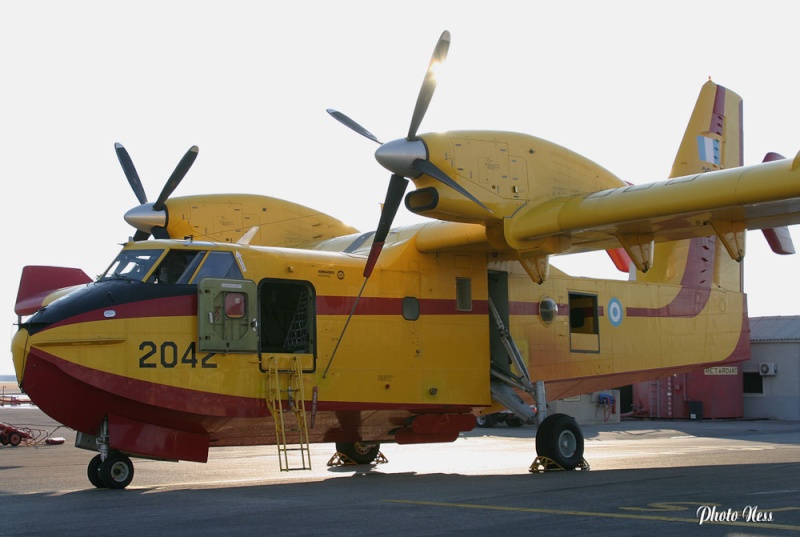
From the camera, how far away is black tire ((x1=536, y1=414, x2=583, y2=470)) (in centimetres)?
1616

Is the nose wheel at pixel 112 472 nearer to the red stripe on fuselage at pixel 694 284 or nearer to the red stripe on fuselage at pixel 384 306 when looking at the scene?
the red stripe on fuselage at pixel 384 306

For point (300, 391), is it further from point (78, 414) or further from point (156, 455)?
point (78, 414)

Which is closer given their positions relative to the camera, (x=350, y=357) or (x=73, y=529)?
(x=73, y=529)

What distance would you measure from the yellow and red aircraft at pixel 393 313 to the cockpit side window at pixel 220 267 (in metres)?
0.03

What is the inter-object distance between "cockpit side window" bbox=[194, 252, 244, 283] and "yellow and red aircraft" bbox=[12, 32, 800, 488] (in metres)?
0.03

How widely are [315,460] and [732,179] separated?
1115cm

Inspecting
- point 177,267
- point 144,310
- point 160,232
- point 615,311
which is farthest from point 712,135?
point 144,310

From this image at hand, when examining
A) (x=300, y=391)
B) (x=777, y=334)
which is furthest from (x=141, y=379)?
(x=777, y=334)

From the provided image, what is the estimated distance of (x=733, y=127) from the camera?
2211 cm

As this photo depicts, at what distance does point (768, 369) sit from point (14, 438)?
3089 cm

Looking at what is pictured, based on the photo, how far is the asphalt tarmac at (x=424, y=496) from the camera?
906 centimetres

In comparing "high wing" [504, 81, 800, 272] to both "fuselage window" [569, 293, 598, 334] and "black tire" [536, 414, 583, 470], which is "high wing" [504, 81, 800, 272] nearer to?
"fuselage window" [569, 293, 598, 334]

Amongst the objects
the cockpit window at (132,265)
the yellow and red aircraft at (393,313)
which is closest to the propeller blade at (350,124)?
the yellow and red aircraft at (393,313)

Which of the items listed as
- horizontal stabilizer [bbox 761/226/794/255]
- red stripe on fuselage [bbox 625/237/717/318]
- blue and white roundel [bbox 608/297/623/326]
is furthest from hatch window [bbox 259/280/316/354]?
horizontal stabilizer [bbox 761/226/794/255]
